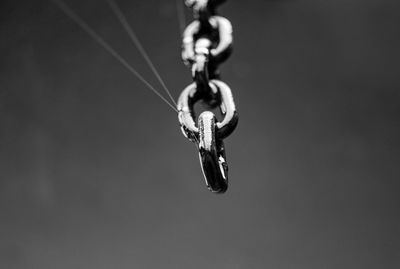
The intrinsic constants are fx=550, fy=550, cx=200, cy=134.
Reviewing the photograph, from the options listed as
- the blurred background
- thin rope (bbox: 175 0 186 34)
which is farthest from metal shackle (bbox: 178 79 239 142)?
thin rope (bbox: 175 0 186 34)

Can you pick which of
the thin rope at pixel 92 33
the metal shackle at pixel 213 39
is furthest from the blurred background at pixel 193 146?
the metal shackle at pixel 213 39

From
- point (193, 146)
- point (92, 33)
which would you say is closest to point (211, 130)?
point (193, 146)

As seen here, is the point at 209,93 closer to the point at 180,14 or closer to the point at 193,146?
the point at 193,146

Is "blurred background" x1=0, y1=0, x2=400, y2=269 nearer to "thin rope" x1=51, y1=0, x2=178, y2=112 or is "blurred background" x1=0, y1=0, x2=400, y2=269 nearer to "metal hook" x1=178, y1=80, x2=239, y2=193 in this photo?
"thin rope" x1=51, y1=0, x2=178, y2=112

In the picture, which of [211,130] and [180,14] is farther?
[180,14]

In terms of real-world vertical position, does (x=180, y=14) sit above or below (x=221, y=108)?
above

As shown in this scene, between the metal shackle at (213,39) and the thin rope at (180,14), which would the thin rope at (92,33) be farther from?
the metal shackle at (213,39)
